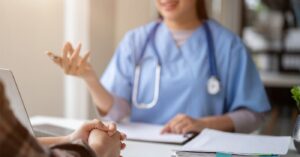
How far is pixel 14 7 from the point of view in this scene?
1.60 metres

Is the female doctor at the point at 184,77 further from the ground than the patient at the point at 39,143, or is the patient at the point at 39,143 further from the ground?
the patient at the point at 39,143

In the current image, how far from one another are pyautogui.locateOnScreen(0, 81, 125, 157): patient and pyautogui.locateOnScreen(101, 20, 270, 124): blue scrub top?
73cm

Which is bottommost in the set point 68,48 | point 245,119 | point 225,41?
point 245,119

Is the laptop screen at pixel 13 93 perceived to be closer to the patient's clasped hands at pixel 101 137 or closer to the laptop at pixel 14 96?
the laptop at pixel 14 96

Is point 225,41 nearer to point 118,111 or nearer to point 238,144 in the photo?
point 118,111

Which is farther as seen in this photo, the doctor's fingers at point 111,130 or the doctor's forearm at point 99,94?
the doctor's forearm at point 99,94

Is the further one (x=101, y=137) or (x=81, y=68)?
(x=81, y=68)

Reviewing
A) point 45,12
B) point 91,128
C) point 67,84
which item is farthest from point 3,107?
point 67,84

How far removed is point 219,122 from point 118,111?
34 centimetres

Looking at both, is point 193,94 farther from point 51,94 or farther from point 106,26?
point 106,26

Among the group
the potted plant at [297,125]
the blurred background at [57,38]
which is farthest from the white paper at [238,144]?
the blurred background at [57,38]

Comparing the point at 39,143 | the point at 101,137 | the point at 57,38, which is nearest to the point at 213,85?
the point at 57,38

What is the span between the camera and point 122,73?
1714mm

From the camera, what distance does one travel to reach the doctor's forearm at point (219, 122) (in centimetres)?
150
